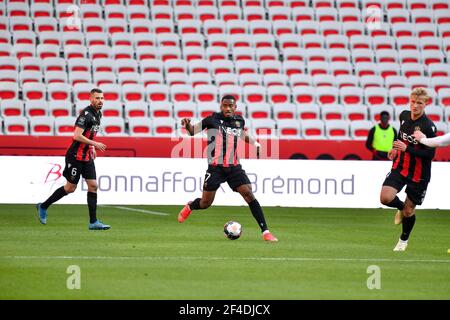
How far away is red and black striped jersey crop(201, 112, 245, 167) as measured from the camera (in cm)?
1461

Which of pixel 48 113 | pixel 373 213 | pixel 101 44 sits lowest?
pixel 373 213

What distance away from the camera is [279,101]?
27812mm

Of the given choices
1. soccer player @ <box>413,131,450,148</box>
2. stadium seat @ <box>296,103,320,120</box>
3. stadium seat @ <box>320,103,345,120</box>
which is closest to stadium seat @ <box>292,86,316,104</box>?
stadium seat @ <box>296,103,320,120</box>

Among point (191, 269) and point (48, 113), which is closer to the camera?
point (191, 269)

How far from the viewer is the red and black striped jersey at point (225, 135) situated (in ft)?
47.9

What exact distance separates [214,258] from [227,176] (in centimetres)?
271

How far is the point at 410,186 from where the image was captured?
42.8 ft

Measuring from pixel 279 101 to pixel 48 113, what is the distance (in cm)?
634

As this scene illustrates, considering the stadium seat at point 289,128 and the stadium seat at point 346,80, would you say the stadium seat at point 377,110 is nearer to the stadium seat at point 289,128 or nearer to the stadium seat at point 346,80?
the stadium seat at point 346,80

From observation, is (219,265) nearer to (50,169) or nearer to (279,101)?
(50,169)

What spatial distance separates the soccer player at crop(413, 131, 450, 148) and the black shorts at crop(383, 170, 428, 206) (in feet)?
3.02

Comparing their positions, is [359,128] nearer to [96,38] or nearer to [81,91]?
[81,91]
